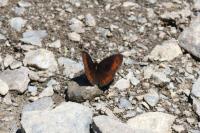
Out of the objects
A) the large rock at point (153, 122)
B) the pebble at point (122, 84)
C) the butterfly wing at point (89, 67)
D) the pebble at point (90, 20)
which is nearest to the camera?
the large rock at point (153, 122)

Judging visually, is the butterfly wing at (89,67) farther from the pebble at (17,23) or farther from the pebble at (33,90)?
the pebble at (17,23)

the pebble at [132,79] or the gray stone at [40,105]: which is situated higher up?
the pebble at [132,79]

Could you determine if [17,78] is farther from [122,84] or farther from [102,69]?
[122,84]

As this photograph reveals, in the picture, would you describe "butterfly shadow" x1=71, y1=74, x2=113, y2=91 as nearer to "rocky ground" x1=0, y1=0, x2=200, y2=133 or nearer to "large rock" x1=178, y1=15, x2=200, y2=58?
"rocky ground" x1=0, y1=0, x2=200, y2=133

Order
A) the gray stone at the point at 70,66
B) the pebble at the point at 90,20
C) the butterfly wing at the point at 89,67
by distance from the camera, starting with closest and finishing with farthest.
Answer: the butterfly wing at the point at 89,67 < the gray stone at the point at 70,66 < the pebble at the point at 90,20

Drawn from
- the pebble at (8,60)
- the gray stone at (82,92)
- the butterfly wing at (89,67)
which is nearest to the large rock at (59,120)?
the gray stone at (82,92)

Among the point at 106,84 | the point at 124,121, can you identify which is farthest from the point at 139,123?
the point at 106,84

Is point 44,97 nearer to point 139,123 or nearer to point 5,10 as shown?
point 139,123
